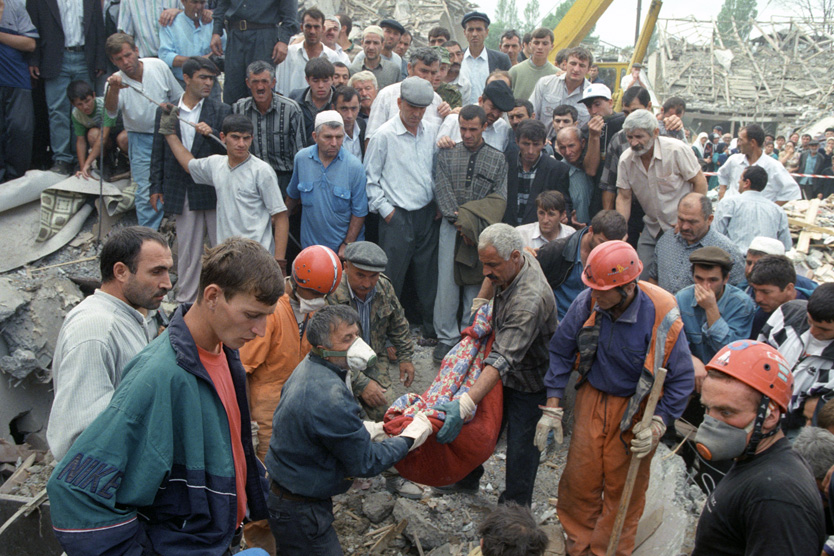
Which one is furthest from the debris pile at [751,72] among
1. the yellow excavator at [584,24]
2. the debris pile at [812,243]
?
the debris pile at [812,243]

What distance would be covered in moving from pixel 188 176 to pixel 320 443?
14.6ft

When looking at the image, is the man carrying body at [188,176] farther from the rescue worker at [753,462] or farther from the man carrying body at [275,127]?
the rescue worker at [753,462]

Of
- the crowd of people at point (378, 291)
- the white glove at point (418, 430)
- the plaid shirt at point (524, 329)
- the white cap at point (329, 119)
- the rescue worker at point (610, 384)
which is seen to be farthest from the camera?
the white cap at point (329, 119)

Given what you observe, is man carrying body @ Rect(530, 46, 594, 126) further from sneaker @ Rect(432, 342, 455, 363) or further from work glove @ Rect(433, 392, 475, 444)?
work glove @ Rect(433, 392, 475, 444)

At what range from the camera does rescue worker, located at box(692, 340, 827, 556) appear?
2268 mm

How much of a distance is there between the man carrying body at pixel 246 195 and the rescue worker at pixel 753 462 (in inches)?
176

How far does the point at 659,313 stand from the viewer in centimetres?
379

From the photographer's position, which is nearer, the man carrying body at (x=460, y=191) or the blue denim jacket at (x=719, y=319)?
the blue denim jacket at (x=719, y=319)

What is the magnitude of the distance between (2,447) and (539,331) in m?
5.45

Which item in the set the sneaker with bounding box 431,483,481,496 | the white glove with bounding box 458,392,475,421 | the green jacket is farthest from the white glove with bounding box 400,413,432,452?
the sneaker with bounding box 431,483,481,496

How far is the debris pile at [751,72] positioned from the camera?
92.3 feet

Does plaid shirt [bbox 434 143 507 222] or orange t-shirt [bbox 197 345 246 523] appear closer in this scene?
orange t-shirt [bbox 197 345 246 523]

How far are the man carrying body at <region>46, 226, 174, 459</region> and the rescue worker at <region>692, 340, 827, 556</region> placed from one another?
261cm

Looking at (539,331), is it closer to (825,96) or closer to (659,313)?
(659,313)
